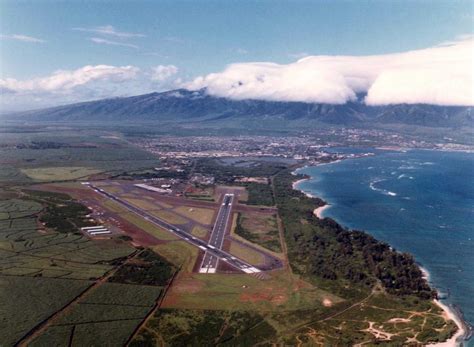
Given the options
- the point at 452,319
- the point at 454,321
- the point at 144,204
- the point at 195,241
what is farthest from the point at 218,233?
the point at 454,321

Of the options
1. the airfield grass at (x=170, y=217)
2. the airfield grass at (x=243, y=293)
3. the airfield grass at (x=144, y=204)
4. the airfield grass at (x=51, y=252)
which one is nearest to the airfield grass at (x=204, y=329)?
the airfield grass at (x=243, y=293)

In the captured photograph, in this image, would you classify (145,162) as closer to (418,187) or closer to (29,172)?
(29,172)

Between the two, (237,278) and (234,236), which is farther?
(234,236)

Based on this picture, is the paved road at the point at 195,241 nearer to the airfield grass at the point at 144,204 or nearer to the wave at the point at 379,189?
the airfield grass at the point at 144,204

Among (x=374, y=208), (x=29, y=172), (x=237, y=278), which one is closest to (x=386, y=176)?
(x=374, y=208)

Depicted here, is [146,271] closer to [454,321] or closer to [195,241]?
[195,241]

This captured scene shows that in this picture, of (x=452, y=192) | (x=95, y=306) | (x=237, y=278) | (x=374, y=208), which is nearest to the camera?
(x=95, y=306)
